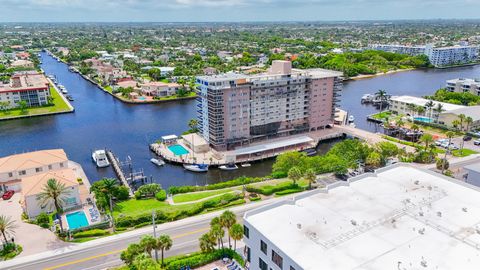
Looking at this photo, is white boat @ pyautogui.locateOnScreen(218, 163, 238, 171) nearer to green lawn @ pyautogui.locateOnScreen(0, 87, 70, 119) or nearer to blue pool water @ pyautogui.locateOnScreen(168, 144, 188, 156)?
blue pool water @ pyautogui.locateOnScreen(168, 144, 188, 156)

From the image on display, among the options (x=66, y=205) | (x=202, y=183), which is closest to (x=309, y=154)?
(x=202, y=183)

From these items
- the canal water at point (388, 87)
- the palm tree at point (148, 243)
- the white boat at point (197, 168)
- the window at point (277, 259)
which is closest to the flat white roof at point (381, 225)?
the window at point (277, 259)

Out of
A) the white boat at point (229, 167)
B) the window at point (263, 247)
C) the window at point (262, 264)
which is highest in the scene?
the window at point (263, 247)

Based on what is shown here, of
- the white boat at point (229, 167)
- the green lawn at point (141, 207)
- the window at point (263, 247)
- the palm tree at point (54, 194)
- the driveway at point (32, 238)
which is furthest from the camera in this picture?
the white boat at point (229, 167)

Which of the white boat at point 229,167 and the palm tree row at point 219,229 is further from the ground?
the palm tree row at point 219,229

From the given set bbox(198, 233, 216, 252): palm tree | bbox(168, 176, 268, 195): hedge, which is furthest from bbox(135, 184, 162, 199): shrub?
bbox(198, 233, 216, 252): palm tree

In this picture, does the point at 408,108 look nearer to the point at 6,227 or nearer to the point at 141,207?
the point at 141,207

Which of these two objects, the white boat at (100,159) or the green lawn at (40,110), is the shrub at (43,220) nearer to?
the white boat at (100,159)
